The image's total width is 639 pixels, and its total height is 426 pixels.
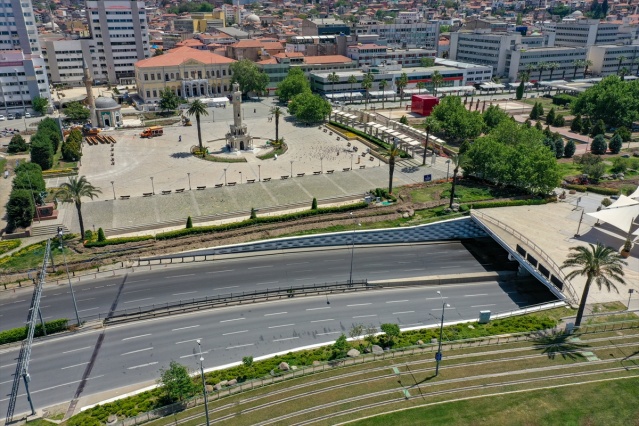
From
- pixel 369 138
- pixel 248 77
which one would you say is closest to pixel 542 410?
pixel 369 138

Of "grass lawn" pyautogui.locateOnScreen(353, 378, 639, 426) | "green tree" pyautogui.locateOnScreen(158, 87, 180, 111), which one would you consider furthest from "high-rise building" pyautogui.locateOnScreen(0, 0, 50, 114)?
"grass lawn" pyautogui.locateOnScreen(353, 378, 639, 426)

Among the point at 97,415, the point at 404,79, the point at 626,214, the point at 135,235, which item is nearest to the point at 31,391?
the point at 97,415

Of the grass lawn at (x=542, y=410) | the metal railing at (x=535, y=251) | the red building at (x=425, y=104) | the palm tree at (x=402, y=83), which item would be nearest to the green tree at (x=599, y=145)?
the red building at (x=425, y=104)

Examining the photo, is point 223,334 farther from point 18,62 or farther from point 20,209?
point 18,62

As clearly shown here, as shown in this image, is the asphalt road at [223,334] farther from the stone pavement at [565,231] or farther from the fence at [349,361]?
the stone pavement at [565,231]

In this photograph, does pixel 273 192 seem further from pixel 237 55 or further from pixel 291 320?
pixel 237 55

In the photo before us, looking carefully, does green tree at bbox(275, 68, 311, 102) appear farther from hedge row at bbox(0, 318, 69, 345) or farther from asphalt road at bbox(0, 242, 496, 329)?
hedge row at bbox(0, 318, 69, 345)

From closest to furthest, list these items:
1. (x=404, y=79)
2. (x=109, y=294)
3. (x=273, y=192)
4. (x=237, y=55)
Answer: (x=109, y=294) < (x=273, y=192) < (x=404, y=79) < (x=237, y=55)

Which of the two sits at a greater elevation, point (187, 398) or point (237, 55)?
point (237, 55)
